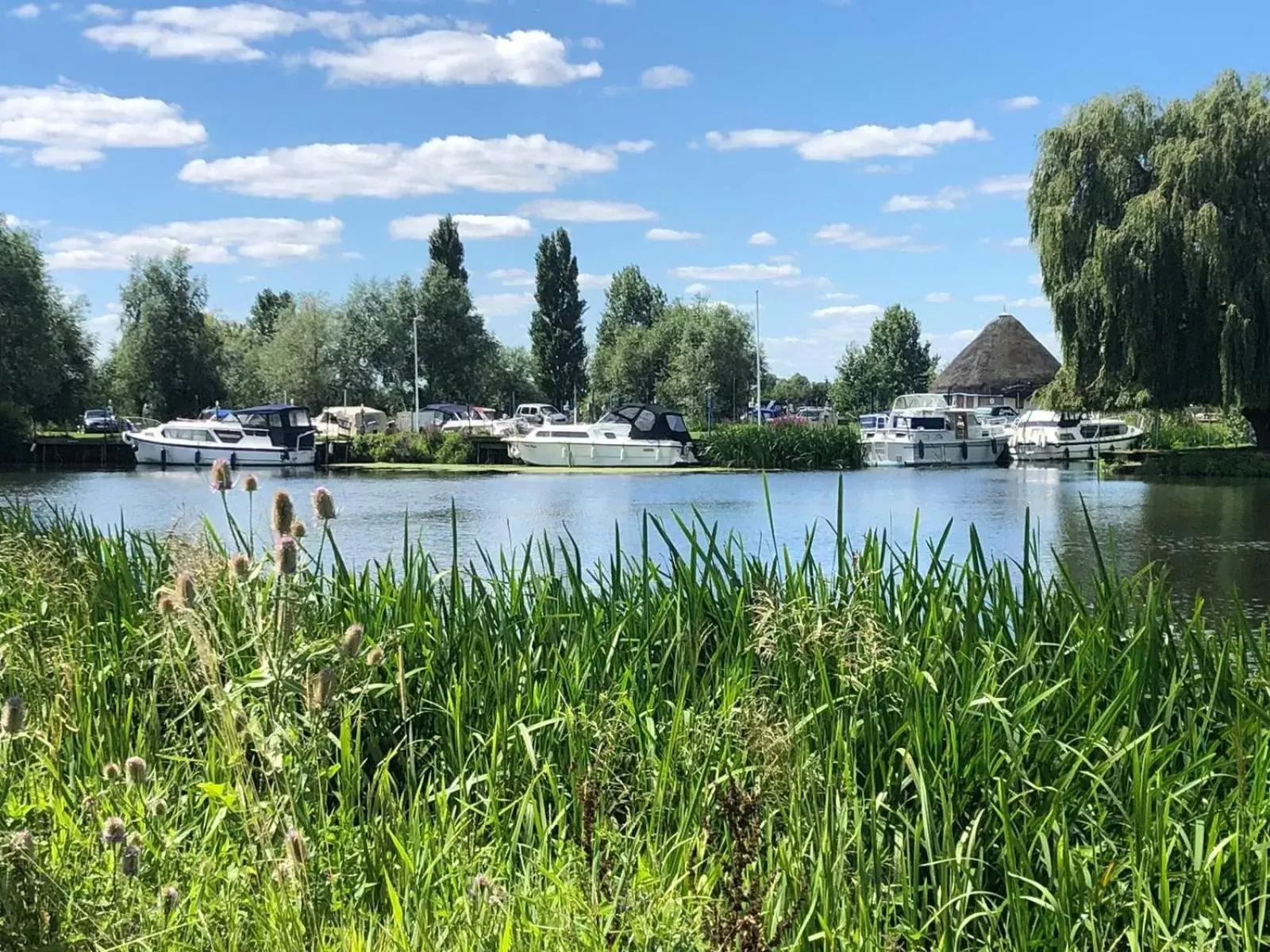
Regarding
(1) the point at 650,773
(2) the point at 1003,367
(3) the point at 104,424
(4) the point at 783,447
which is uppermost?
(2) the point at 1003,367

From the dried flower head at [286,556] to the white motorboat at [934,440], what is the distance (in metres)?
45.6

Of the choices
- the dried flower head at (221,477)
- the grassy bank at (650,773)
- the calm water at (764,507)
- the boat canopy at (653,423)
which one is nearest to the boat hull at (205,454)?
the calm water at (764,507)

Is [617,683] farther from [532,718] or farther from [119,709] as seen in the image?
[119,709]

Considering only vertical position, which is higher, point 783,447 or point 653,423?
point 653,423

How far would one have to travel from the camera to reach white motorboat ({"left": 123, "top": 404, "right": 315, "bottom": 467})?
46.7 metres

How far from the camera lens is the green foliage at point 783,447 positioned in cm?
4541

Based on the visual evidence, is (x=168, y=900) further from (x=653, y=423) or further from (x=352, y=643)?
(x=653, y=423)

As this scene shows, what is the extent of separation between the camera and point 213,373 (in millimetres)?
62719

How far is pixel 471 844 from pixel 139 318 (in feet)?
209

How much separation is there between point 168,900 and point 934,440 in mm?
A: 46595

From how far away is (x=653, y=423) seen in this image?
151 feet

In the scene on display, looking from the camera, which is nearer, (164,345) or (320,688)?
(320,688)

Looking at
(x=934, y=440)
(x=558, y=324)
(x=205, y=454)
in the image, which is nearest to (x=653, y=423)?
(x=934, y=440)

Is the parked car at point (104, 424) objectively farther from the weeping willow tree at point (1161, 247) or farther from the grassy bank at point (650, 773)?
the grassy bank at point (650, 773)
